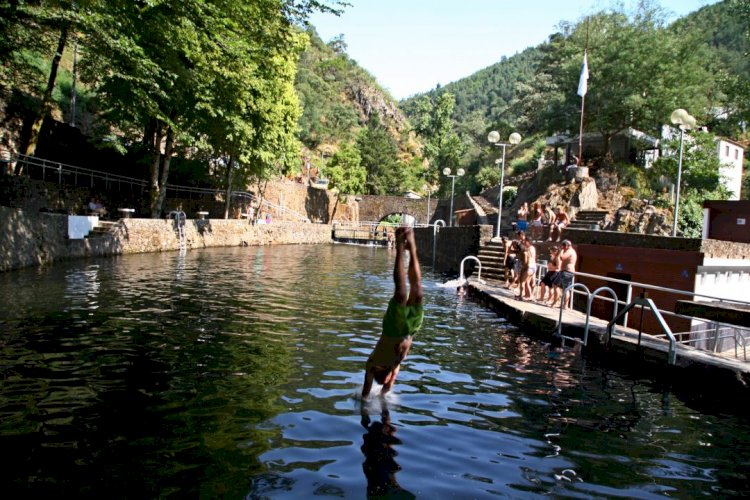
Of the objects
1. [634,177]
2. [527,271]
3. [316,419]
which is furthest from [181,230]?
[634,177]

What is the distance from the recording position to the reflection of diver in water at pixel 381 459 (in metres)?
4.36

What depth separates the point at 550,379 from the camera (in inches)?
318

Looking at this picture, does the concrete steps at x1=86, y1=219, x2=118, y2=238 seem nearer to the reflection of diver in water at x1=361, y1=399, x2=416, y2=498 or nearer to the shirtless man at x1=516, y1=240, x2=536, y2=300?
the shirtless man at x1=516, y1=240, x2=536, y2=300

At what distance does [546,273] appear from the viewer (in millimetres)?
13898

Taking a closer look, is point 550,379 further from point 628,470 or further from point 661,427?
point 628,470

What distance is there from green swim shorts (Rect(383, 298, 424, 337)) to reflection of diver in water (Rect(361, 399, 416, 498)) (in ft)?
3.09

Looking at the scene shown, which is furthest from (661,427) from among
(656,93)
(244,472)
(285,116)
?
(285,116)

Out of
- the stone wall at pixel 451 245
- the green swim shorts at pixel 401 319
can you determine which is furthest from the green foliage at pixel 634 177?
the green swim shorts at pixel 401 319

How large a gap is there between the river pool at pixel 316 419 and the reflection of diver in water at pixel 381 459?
0.07ft

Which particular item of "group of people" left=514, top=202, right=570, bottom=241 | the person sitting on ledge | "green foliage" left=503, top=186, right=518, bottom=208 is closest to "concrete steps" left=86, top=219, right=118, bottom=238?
the person sitting on ledge

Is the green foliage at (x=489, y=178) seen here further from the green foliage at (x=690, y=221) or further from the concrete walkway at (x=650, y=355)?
the concrete walkway at (x=650, y=355)

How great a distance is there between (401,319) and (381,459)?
1513mm

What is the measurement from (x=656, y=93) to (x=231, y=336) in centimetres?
3203

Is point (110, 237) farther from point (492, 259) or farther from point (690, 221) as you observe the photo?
point (690, 221)
